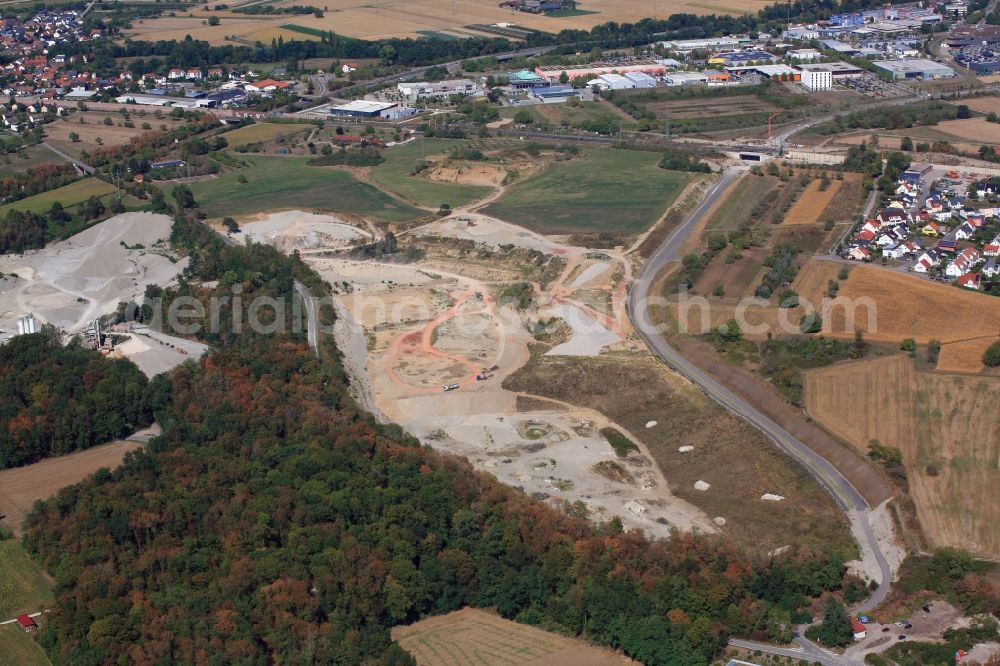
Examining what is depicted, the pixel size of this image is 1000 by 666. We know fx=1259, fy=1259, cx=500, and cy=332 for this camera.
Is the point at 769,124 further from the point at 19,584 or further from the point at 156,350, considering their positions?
the point at 19,584

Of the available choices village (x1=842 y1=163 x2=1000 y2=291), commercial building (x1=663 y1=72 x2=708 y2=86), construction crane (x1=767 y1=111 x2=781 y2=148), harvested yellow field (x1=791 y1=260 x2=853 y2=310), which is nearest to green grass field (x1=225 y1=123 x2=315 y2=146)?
commercial building (x1=663 y1=72 x2=708 y2=86)

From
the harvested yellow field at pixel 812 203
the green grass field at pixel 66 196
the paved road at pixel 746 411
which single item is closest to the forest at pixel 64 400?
the paved road at pixel 746 411

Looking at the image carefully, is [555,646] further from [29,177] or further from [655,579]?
[29,177]

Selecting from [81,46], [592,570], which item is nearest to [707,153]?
[592,570]

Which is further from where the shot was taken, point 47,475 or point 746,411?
point 746,411

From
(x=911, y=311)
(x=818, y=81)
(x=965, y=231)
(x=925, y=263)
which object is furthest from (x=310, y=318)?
(x=818, y=81)

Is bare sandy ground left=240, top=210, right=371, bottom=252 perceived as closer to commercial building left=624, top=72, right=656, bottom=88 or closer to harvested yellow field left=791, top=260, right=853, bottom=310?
harvested yellow field left=791, top=260, right=853, bottom=310
